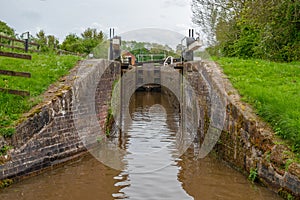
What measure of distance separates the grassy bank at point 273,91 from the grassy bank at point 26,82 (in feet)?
18.1

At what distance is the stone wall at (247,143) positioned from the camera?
666 cm

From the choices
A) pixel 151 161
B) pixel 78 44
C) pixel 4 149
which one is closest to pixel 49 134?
pixel 4 149

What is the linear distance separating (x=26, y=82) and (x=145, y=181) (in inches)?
187

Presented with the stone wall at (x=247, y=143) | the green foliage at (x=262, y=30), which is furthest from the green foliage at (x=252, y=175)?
the green foliage at (x=262, y=30)

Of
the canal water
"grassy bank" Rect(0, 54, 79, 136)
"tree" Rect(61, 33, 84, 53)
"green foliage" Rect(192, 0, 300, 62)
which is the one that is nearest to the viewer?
the canal water

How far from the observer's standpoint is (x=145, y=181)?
820 centimetres

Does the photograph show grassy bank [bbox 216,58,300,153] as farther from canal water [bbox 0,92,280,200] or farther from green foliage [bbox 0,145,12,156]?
green foliage [bbox 0,145,12,156]

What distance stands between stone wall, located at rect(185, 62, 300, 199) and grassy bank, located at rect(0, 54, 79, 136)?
4900 millimetres

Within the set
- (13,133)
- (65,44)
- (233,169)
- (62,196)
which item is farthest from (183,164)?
(65,44)

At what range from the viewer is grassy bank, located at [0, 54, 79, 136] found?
810 centimetres

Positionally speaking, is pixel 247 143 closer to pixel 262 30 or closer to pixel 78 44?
pixel 262 30

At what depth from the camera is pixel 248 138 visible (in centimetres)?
825

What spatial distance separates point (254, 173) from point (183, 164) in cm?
245

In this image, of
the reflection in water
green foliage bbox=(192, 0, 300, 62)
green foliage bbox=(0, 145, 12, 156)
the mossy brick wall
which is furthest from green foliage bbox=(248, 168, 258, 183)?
green foliage bbox=(192, 0, 300, 62)
